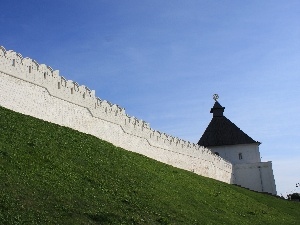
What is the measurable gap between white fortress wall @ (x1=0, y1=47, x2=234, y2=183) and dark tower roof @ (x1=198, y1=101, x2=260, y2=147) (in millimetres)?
16755

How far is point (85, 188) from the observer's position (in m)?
Answer: 14.2

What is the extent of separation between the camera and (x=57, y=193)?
12.6 meters

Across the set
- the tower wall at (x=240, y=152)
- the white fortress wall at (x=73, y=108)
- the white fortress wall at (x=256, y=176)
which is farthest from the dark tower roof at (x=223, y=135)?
the white fortress wall at (x=73, y=108)

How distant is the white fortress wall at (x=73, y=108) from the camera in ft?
67.4

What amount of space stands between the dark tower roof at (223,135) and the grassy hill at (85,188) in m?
30.3

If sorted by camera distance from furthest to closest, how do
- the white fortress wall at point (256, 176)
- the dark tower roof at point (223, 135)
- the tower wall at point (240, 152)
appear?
1. the dark tower roof at point (223, 135)
2. the tower wall at point (240, 152)
3. the white fortress wall at point (256, 176)

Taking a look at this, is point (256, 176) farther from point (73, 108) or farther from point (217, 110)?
point (73, 108)

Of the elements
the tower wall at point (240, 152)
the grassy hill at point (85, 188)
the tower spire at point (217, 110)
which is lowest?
the grassy hill at point (85, 188)

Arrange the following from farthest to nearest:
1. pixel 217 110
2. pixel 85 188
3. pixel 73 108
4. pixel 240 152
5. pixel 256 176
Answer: pixel 217 110 → pixel 240 152 → pixel 256 176 → pixel 73 108 → pixel 85 188

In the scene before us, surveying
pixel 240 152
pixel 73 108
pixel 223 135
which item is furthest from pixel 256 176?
pixel 73 108

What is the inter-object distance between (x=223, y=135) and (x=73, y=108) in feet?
113

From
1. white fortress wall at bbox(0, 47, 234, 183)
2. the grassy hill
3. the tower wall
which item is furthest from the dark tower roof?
the grassy hill

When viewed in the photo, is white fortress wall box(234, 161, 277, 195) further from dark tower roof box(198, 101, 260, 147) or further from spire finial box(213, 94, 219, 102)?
spire finial box(213, 94, 219, 102)

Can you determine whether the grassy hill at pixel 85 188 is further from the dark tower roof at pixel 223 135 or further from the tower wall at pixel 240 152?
the dark tower roof at pixel 223 135
